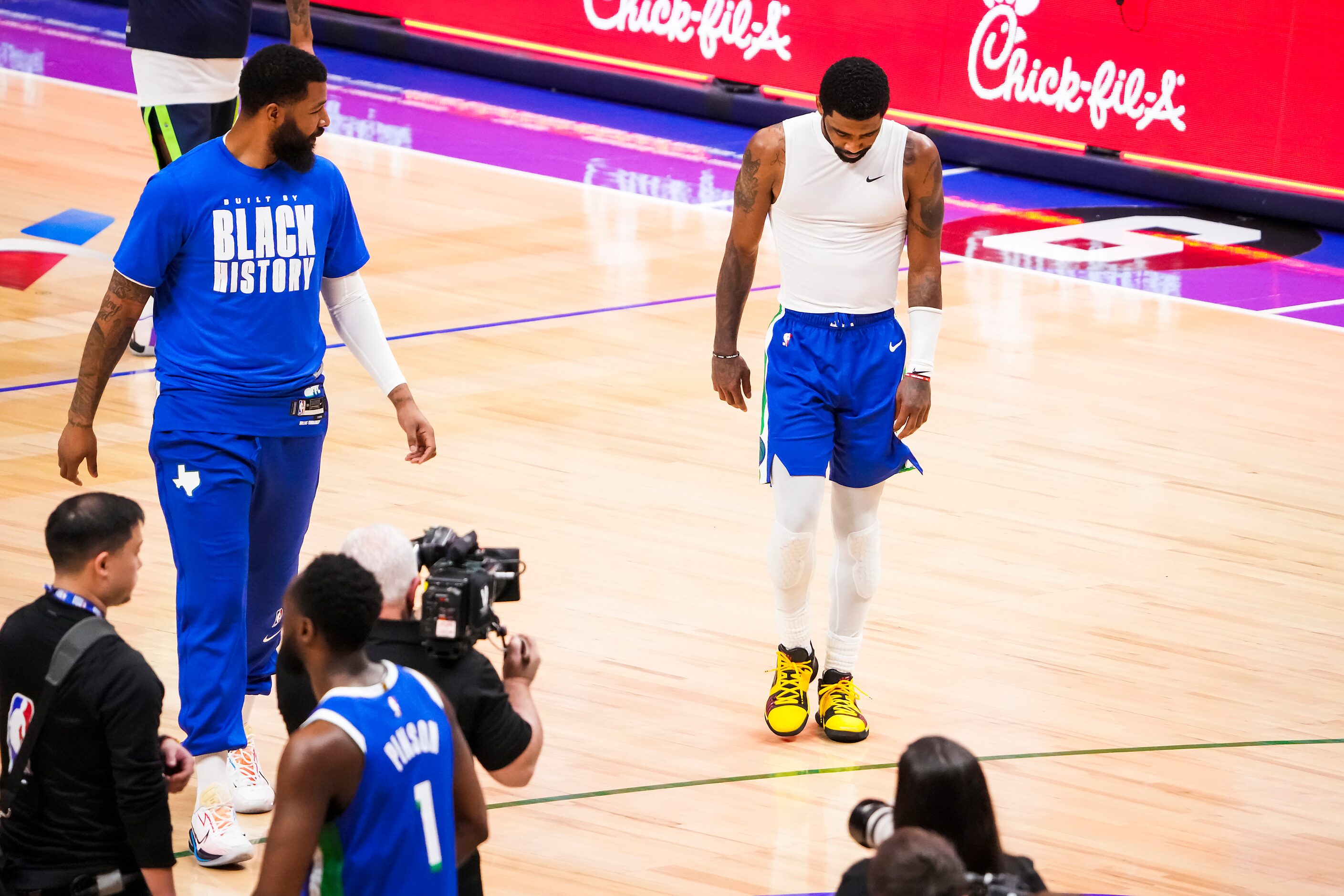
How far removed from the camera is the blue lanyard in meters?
3.49

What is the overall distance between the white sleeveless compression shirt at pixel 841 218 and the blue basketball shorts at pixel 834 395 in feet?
0.18

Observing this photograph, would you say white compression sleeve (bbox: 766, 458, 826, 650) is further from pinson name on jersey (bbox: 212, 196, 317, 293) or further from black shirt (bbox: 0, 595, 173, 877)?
→ black shirt (bbox: 0, 595, 173, 877)

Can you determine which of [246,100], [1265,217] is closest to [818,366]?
[246,100]

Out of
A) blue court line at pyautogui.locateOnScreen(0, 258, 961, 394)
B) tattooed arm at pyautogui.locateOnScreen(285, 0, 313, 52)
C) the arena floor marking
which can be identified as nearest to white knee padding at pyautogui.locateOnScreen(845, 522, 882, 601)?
tattooed arm at pyautogui.locateOnScreen(285, 0, 313, 52)

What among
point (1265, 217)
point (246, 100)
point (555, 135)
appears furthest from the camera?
point (555, 135)

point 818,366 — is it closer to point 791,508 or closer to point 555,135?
point 791,508

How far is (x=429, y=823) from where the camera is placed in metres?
3.05

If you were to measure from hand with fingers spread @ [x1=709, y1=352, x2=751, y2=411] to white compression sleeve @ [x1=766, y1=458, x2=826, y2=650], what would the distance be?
280 mm

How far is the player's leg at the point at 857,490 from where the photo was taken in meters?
5.34

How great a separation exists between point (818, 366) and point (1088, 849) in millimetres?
1413

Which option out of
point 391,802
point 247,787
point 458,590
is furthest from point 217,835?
point 391,802

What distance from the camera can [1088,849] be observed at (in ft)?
15.6

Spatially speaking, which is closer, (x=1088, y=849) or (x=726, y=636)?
(x=1088, y=849)

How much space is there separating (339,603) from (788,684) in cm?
253
